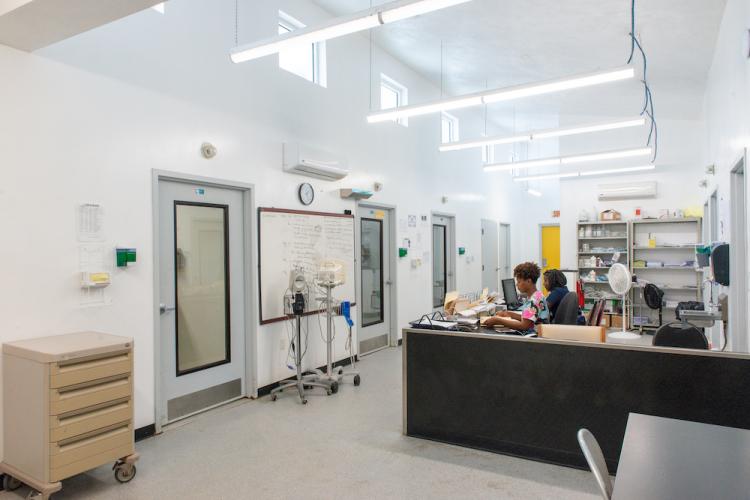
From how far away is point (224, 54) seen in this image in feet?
13.4

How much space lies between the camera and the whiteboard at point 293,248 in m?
4.47

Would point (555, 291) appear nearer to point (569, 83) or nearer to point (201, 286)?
point (569, 83)

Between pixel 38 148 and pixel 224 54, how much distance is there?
1.77 meters

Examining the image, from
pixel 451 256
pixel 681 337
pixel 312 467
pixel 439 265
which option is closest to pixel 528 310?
pixel 681 337

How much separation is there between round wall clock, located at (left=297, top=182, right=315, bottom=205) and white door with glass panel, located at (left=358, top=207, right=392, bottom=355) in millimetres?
1030

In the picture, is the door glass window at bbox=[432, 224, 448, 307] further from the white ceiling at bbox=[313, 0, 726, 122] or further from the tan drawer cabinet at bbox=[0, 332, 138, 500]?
the tan drawer cabinet at bbox=[0, 332, 138, 500]

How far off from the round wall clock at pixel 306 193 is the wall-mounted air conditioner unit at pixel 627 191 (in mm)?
5921

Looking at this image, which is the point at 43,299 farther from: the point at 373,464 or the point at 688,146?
the point at 688,146

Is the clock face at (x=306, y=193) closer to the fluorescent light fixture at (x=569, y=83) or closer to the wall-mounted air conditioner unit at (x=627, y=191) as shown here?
the fluorescent light fixture at (x=569, y=83)

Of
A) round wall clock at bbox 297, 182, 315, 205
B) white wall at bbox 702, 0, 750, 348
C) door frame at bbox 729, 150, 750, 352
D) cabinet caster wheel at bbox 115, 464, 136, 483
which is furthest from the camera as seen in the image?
round wall clock at bbox 297, 182, 315, 205

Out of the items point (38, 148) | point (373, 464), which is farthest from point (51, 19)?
point (373, 464)

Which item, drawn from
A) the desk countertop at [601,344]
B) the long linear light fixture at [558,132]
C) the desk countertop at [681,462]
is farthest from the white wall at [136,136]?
the desk countertop at [681,462]

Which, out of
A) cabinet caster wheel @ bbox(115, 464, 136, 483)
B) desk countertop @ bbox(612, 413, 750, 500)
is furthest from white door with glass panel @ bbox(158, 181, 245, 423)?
desk countertop @ bbox(612, 413, 750, 500)

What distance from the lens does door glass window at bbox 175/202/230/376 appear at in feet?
12.6
